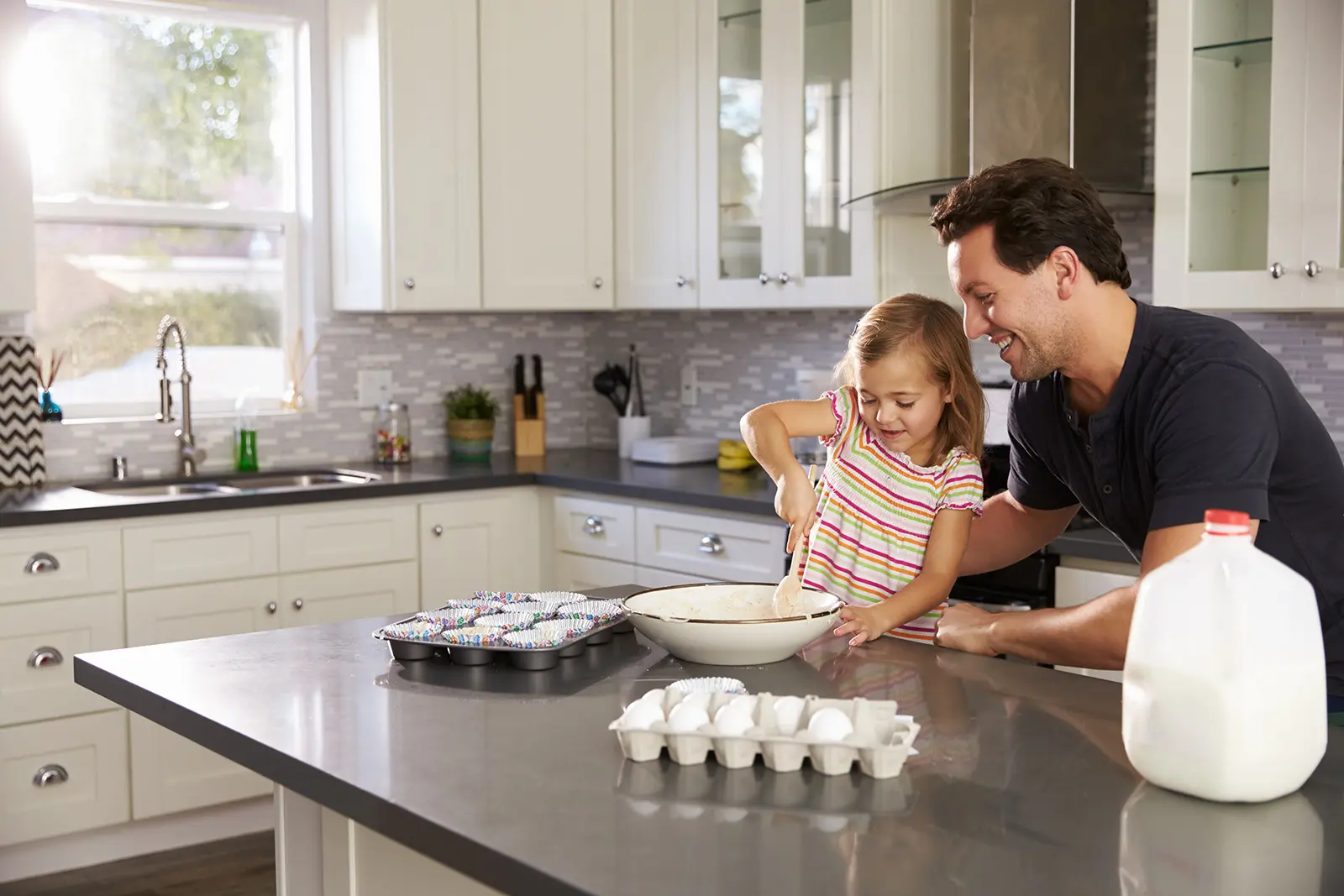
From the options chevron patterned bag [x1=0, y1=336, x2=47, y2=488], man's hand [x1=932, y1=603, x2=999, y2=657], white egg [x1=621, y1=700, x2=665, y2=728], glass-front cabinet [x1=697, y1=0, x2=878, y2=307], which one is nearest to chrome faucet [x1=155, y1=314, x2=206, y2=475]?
chevron patterned bag [x1=0, y1=336, x2=47, y2=488]

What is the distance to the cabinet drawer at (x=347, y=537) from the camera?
13.1 ft

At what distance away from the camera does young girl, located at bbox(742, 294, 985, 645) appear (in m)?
2.33

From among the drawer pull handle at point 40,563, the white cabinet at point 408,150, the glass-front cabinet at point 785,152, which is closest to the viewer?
the drawer pull handle at point 40,563

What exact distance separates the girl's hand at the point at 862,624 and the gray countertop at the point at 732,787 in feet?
0.21

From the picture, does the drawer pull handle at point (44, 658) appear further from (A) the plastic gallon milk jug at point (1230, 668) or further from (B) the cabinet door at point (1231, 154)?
(A) the plastic gallon milk jug at point (1230, 668)

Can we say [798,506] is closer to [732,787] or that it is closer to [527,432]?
[732,787]

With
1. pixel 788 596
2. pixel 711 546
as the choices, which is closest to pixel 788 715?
pixel 788 596

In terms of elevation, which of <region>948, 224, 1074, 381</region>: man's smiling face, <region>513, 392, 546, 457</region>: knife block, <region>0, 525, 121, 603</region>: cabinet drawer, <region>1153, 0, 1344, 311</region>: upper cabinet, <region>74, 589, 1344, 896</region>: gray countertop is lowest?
<region>0, 525, 121, 603</region>: cabinet drawer

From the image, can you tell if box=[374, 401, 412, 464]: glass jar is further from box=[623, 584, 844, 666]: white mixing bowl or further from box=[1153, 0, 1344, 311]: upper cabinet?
box=[623, 584, 844, 666]: white mixing bowl

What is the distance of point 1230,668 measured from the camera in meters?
1.32

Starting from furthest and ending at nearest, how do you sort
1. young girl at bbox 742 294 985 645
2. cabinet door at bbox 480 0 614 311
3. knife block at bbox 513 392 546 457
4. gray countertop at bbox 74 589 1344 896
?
knife block at bbox 513 392 546 457, cabinet door at bbox 480 0 614 311, young girl at bbox 742 294 985 645, gray countertop at bbox 74 589 1344 896

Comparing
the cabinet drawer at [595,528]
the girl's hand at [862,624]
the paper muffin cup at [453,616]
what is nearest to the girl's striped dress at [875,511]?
the girl's hand at [862,624]

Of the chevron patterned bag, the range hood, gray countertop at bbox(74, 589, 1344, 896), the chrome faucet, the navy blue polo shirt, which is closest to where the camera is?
gray countertop at bbox(74, 589, 1344, 896)

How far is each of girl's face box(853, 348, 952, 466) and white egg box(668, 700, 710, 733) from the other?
94 centimetres
